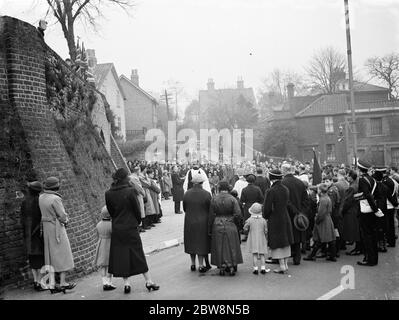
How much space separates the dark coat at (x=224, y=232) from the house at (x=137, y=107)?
4377 centimetres

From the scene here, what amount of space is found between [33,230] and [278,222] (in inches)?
172

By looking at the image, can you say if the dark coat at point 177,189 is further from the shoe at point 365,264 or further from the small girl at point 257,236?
the shoe at point 365,264

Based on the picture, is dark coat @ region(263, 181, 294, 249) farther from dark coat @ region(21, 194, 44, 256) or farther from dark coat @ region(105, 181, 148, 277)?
dark coat @ region(21, 194, 44, 256)

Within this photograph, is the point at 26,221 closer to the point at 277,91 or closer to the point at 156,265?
the point at 156,265

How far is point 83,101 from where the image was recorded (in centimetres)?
1220

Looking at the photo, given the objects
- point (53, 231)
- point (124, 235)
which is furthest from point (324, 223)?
point (53, 231)

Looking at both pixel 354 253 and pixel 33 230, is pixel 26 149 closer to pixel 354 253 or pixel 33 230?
pixel 33 230

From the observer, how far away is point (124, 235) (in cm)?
695

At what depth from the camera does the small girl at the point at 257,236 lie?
27.0 feet

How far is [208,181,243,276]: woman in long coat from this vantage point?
8016 mm

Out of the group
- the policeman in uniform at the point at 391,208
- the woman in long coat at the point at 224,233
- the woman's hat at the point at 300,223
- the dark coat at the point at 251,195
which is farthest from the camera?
the dark coat at the point at 251,195

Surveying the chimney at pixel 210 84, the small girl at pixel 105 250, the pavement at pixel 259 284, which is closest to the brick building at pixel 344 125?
the pavement at pixel 259 284
